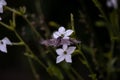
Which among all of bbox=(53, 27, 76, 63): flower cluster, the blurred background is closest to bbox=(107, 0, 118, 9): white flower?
the blurred background

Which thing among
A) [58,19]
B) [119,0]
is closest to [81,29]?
[58,19]

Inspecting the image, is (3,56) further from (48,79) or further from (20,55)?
(48,79)

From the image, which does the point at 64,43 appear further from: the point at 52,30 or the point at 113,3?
the point at 52,30

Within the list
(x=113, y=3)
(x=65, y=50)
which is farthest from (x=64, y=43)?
(x=113, y=3)

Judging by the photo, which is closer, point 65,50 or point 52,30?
point 65,50

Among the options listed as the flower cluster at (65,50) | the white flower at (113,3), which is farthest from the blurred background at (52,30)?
the flower cluster at (65,50)

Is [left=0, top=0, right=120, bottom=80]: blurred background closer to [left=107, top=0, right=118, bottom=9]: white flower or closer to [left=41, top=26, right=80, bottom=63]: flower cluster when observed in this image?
[left=107, top=0, right=118, bottom=9]: white flower

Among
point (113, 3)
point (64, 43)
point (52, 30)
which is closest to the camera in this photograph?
point (64, 43)

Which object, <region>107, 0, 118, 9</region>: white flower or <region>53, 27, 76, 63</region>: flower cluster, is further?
<region>107, 0, 118, 9</region>: white flower

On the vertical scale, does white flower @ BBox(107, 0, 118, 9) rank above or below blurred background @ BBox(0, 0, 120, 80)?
above

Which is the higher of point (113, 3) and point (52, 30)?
point (113, 3)

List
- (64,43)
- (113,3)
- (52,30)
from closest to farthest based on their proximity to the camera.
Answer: (64,43) < (113,3) < (52,30)

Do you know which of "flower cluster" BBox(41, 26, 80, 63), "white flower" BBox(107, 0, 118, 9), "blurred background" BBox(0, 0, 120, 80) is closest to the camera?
"flower cluster" BBox(41, 26, 80, 63)
